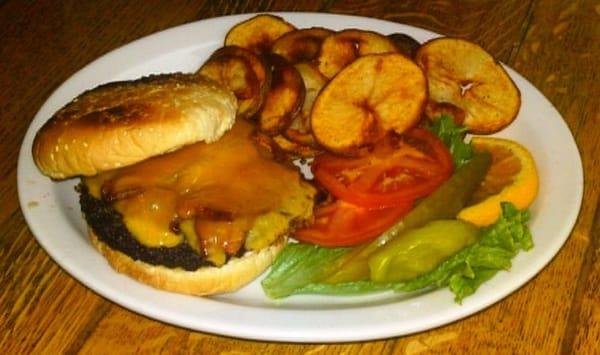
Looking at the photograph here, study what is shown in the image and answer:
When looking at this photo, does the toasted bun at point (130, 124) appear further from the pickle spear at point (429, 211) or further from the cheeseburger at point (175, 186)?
the pickle spear at point (429, 211)

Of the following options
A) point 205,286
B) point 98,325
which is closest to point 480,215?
point 205,286

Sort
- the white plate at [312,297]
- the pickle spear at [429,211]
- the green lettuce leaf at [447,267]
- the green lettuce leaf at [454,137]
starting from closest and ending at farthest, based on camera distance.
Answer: the white plate at [312,297], the green lettuce leaf at [447,267], the pickle spear at [429,211], the green lettuce leaf at [454,137]

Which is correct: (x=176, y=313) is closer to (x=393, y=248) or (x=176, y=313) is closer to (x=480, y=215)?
(x=393, y=248)

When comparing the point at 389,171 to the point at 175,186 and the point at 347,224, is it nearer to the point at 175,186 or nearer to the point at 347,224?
the point at 347,224

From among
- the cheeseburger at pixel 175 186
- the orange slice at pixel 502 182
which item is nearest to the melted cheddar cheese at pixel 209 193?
the cheeseburger at pixel 175 186

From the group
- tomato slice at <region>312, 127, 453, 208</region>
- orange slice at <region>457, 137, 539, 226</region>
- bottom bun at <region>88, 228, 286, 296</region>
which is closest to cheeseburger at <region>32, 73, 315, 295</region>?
bottom bun at <region>88, 228, 286, 296</region>

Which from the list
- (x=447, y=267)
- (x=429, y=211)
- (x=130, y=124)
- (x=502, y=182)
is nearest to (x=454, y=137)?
(x=502, y=182)
